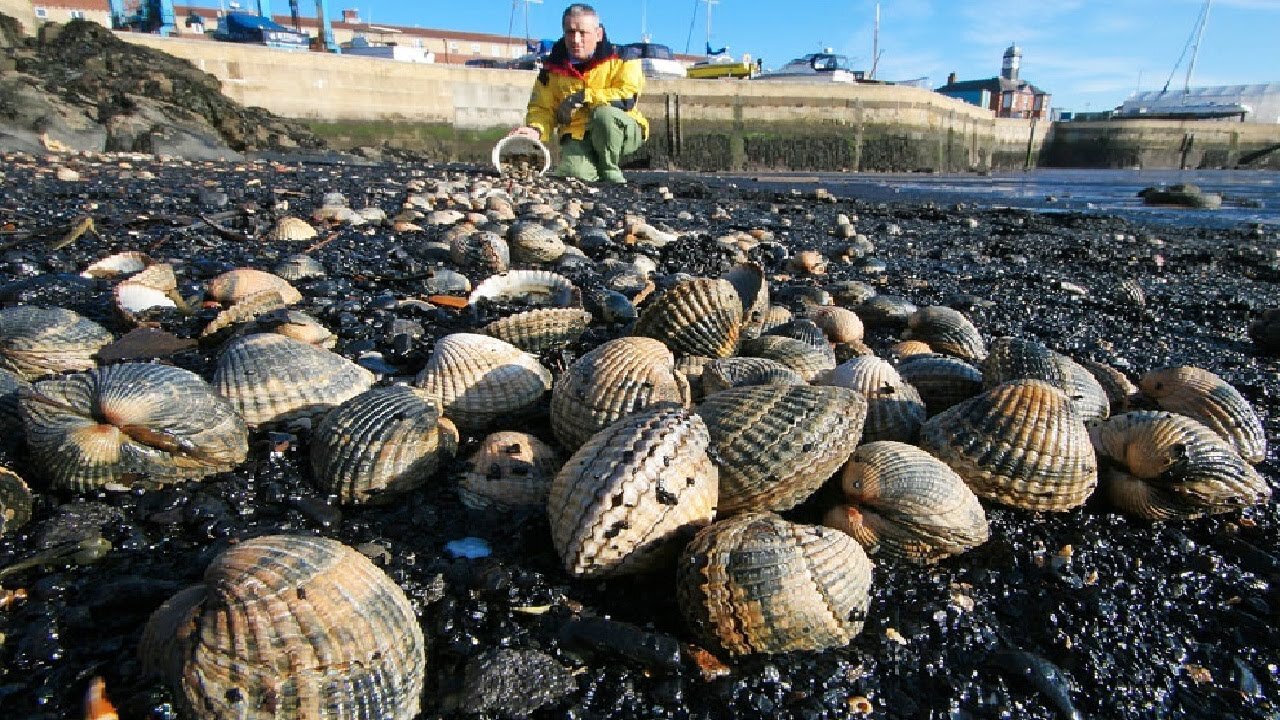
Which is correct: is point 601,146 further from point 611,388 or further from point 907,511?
point 907,511

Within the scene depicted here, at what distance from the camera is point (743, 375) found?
2889 millimetres

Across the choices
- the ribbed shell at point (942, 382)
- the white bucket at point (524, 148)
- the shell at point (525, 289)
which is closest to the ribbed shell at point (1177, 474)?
the ribbed shell at point (942, 382)

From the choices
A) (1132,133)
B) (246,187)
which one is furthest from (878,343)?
(1132,133)

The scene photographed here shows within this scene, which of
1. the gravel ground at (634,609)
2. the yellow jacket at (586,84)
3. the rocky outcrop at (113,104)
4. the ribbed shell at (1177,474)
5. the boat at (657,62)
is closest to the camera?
the gravel ground at (634,609)

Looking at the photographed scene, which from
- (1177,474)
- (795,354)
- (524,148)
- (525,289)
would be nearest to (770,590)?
(795,354)

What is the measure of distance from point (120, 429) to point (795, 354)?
2.78 meters

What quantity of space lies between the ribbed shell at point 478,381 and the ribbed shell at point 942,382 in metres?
1.80

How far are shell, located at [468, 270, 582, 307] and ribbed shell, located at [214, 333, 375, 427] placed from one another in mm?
1413

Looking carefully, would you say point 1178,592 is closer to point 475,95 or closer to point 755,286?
point 755,286

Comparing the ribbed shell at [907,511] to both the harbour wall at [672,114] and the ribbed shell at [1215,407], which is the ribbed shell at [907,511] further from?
the harbour wall at [672,114]

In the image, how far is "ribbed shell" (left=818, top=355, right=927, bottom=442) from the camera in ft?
9.41

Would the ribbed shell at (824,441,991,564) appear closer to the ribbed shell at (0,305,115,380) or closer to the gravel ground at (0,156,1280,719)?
the gravel ground at (0,156,1280,719)

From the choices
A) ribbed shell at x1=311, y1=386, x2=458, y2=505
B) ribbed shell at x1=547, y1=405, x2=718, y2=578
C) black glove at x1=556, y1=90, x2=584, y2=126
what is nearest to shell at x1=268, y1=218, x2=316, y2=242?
ribbed shell at x1=311, y1=386, x2=458, y2=505

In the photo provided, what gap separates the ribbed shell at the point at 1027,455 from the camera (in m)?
2.55
